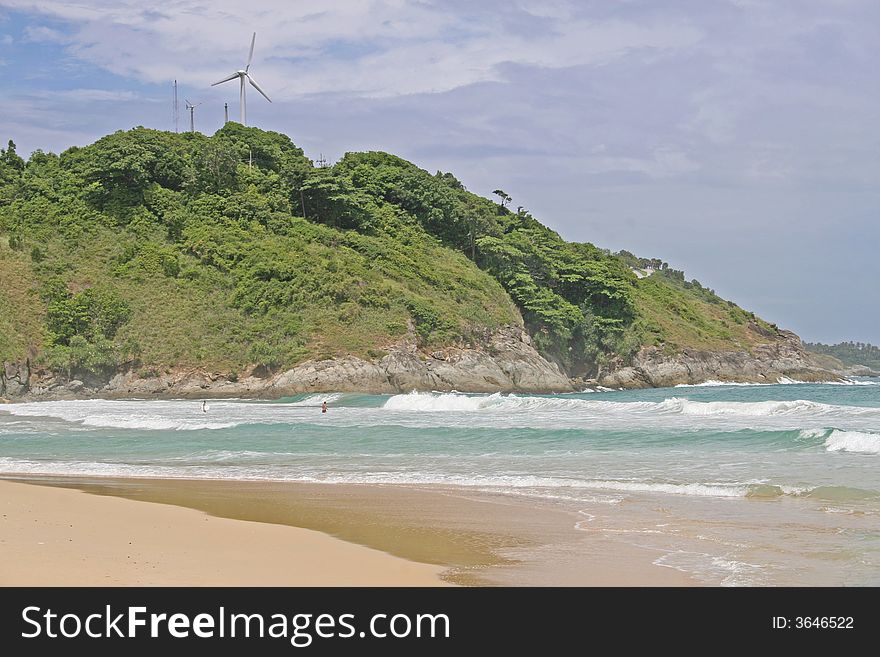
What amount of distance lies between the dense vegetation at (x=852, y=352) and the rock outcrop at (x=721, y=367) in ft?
290

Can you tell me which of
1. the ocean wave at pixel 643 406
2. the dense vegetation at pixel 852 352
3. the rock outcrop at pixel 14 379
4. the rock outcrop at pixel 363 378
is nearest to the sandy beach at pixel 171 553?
the ocean wave at pixel 643 406

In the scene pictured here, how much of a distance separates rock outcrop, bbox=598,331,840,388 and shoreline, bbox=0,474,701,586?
5328 centimetres

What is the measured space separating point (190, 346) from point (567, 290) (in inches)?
1227

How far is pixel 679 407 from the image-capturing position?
33125mm

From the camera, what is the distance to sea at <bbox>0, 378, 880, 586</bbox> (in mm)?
10469

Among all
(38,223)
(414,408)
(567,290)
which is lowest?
(414,408)

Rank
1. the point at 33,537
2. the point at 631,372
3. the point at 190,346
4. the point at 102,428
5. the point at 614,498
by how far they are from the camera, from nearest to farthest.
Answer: the point at 33,537 → the point at 614,498 → the point at 102,428 → the point at 190,346 → the point at 631,372

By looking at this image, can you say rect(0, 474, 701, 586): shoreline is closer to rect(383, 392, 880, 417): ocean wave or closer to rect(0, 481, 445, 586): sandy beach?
rect(0, 481, 445, 586): sandy beach

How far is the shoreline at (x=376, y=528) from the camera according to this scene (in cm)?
860

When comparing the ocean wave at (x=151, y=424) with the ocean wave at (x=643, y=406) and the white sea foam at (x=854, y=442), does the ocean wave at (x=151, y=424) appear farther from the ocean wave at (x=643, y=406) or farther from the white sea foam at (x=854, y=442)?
the white sea foam at (x=854, y=442)

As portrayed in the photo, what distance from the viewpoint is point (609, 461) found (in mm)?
18781

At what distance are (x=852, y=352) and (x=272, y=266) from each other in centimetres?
13971
